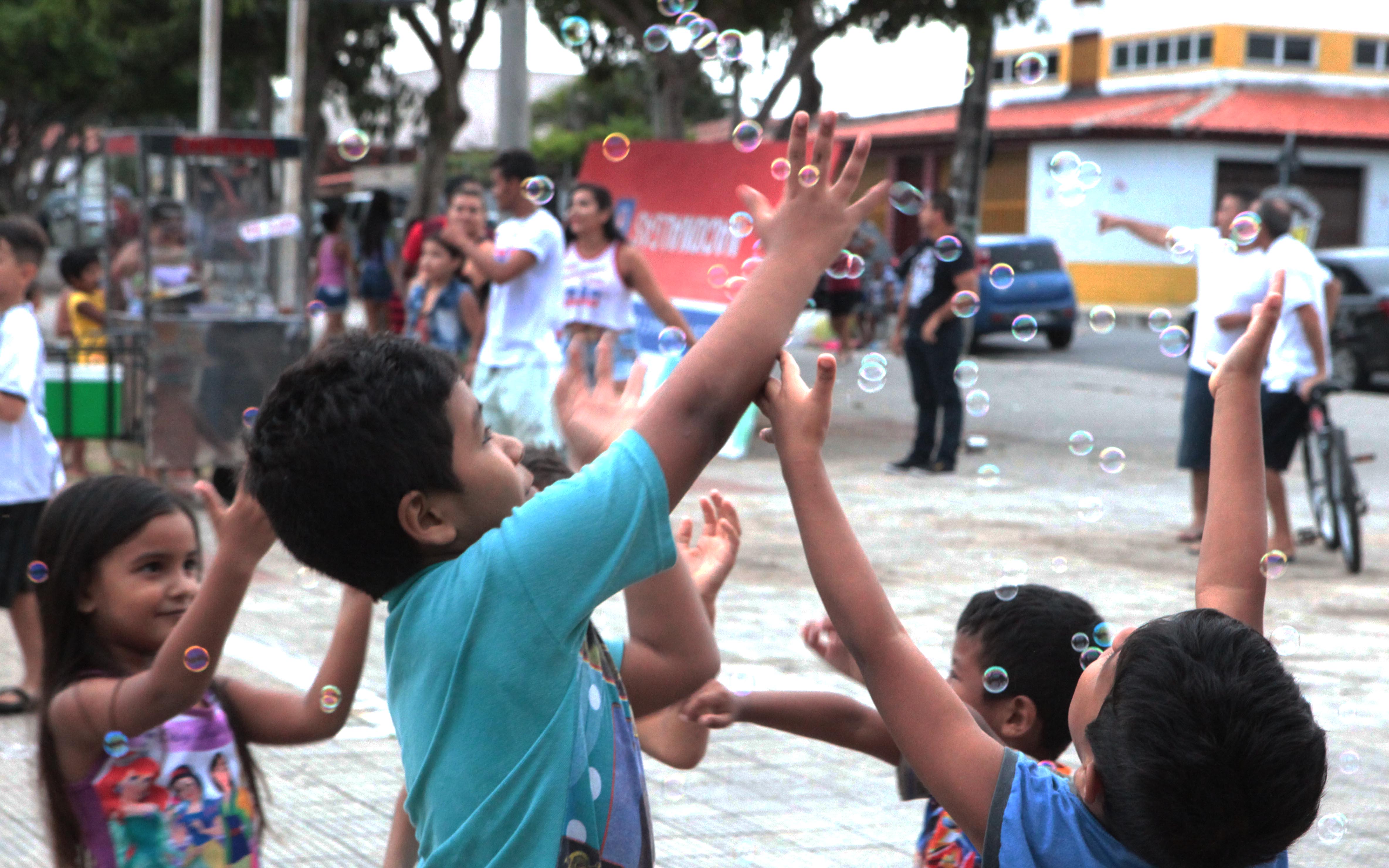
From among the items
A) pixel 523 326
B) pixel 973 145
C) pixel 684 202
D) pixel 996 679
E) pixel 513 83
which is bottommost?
pixel 996 679

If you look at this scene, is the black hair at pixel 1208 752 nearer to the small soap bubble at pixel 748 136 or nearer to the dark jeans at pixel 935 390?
the small soap bubble at pixel 748 136

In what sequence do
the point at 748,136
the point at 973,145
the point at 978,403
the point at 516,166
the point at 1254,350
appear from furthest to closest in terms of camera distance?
1. the point at 973,145
2. the point at 516,166
3. the point at 978,403
4. the point at 748,136
5. the point at 1254,350

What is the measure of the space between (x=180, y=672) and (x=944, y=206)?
25.1ft

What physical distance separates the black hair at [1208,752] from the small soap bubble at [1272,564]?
1.59 feet

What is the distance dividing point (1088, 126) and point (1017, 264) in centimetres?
1280

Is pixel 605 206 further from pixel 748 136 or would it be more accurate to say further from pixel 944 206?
pixel 748 136

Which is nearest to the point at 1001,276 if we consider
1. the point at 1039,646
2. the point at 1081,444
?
the point at 1081,444

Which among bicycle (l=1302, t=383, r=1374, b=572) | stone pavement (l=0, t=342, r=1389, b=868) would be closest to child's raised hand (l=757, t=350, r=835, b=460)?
stone pavement (l=0, t=342, r=1389, b=868)

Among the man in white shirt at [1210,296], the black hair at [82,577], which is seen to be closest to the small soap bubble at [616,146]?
the black hair at [82,577]

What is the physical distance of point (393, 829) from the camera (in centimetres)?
229

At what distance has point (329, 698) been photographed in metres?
2.46

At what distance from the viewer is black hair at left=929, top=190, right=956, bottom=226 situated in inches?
368

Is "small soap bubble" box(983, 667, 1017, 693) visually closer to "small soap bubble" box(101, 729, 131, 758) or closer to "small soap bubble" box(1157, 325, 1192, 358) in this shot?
"small soap bubble" box(101, 729, 131, 758)

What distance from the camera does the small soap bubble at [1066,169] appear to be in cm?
409
